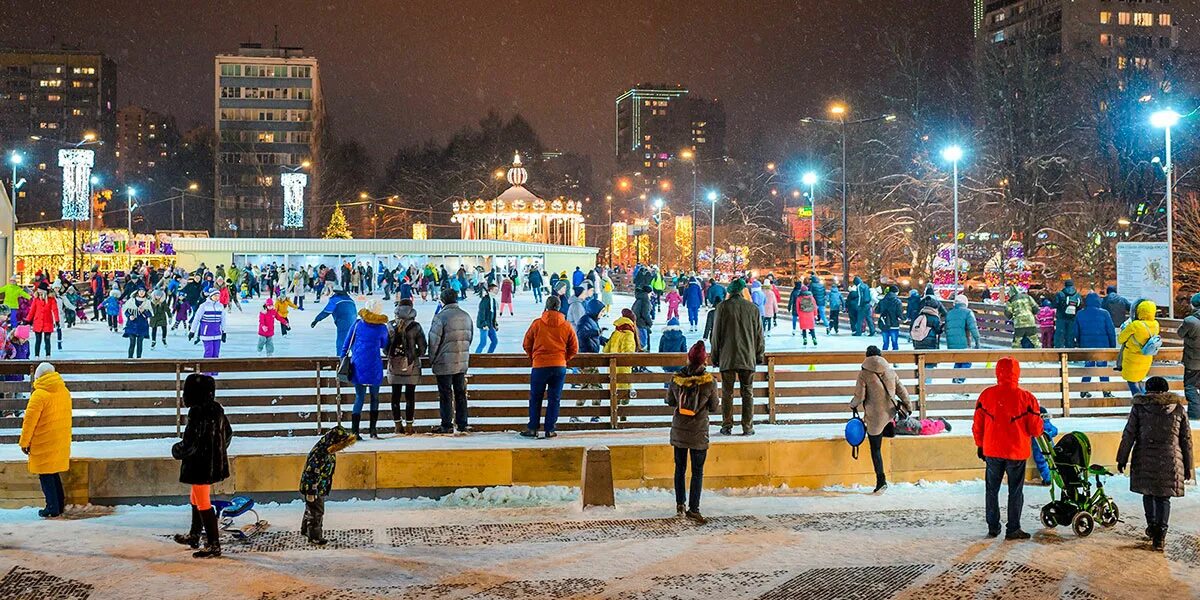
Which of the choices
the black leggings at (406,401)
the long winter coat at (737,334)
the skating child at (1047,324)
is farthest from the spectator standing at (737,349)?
the skating child at (1047,324)

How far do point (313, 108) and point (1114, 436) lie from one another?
106 metres

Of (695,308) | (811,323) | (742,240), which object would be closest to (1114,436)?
(811,323)

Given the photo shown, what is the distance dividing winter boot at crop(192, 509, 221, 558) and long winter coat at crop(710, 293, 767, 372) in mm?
5477

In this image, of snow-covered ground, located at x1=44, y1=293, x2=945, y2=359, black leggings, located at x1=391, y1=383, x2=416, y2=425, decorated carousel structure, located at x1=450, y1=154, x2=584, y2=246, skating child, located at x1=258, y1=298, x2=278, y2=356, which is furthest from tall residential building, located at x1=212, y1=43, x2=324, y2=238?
black leggings, located at x1=391, y1=383, x2=416, y2=425

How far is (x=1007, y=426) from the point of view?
852 cm

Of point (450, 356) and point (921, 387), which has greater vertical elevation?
point (450, 356)

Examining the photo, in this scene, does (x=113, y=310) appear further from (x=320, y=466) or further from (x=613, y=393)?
(x=320, y=466)

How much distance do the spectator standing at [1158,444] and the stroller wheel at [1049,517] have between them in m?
0.85

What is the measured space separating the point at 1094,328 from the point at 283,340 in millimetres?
16542

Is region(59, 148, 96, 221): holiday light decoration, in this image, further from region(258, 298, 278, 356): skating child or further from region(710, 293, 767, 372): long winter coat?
region(710, 293, 767, 372): long winter coat

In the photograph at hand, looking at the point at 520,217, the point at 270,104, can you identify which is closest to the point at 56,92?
the point at 270,104

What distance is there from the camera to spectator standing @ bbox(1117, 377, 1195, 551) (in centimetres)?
833

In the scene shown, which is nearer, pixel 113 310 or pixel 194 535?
pixel 194 535

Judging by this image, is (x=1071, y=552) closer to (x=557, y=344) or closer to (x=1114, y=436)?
(x=1114, y=436)
